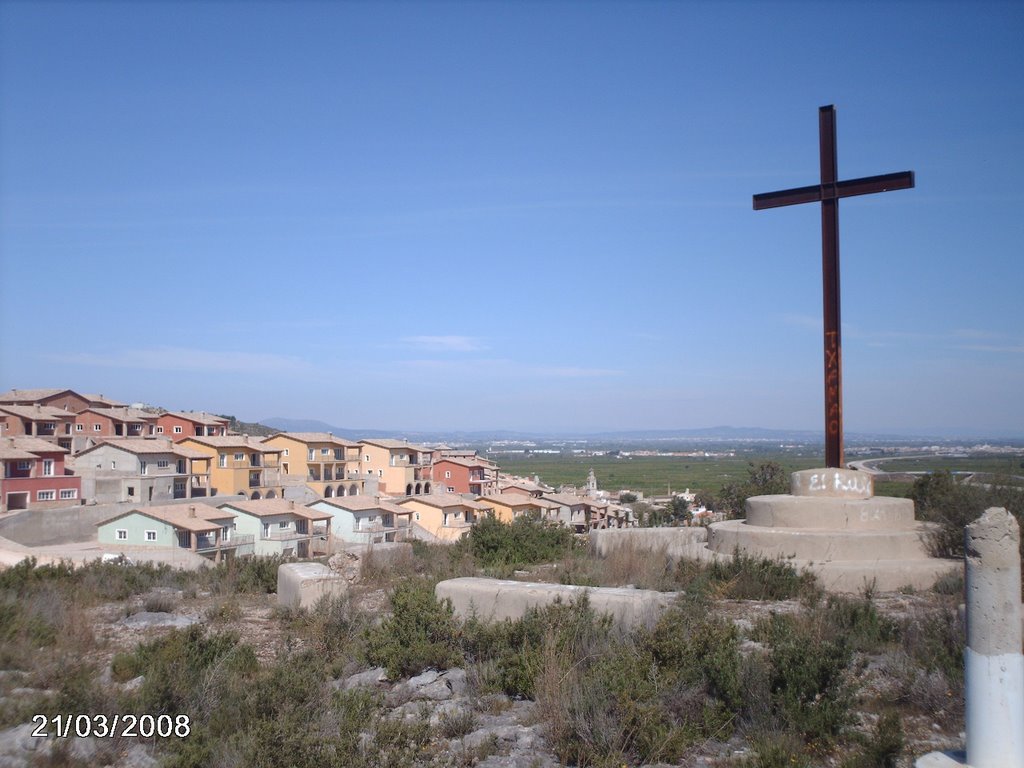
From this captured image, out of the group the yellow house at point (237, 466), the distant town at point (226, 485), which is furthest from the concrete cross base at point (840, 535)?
the yellow house at point (237, 466)

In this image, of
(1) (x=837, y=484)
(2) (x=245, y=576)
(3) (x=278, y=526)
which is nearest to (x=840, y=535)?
(1) (x=837, y=484)

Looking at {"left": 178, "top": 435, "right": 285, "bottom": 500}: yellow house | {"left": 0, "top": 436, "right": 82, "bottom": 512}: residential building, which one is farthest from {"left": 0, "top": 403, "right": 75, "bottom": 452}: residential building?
{"left": 178, "top": 435, "right": 285, "bottom": 500}: yellow house

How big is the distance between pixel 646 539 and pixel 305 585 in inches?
251

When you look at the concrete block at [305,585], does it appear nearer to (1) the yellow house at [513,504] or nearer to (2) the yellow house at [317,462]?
(1) the yellow house at [513,504]

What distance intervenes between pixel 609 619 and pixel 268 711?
9.29 feet

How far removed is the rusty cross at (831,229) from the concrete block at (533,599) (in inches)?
224

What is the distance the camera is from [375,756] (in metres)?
4.31

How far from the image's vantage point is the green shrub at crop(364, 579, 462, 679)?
655 cm

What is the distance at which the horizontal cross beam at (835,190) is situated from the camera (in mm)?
12297

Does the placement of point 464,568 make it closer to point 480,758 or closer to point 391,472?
point 480,758

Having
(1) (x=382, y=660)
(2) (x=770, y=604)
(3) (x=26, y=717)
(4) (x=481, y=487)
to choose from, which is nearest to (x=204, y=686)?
(3) (x=26, y=717)

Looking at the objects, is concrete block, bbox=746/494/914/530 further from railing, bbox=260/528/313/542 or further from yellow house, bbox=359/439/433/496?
yellow house, bbox=359/439/433/496

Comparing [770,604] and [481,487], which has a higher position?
[770,604]

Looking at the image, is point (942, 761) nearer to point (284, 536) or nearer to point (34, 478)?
point (284, 536)
